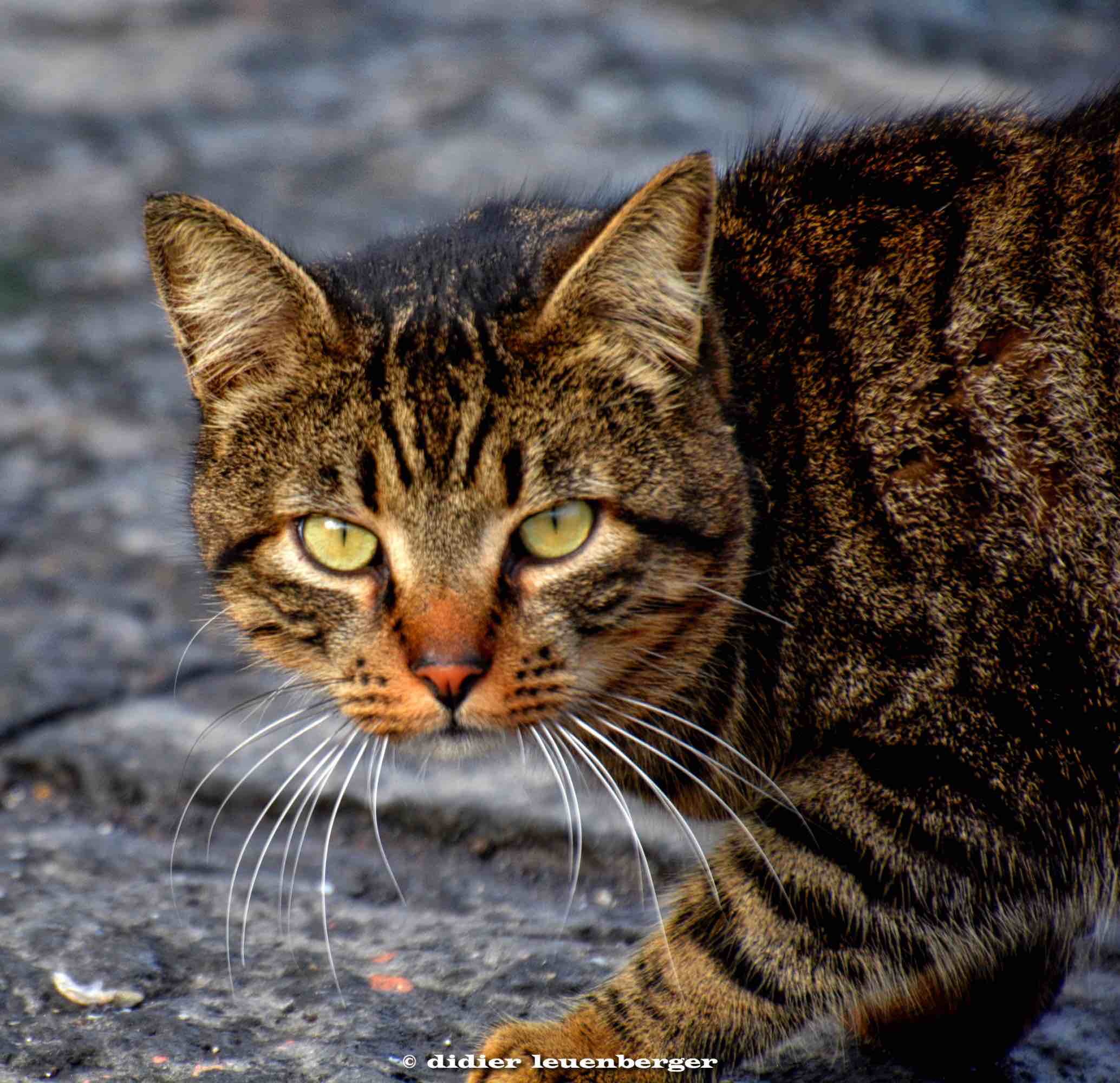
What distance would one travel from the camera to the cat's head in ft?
8.14

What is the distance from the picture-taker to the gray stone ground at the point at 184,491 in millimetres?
2926

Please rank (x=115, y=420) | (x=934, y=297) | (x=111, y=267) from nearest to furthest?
(x=934, y=297) < (x=115, y=420) < (x=111, y=267)

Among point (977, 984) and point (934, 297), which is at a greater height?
point (934, 297)

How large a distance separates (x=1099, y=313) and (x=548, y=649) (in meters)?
1.06

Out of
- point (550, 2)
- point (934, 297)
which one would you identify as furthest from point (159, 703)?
point (550, 2)

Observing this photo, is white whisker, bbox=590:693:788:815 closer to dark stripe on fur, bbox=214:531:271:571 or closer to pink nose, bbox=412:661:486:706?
pink nose, bbox=412:661:486:706

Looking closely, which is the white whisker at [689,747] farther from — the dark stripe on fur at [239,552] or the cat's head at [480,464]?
the dark stripe on fur at [239,552]

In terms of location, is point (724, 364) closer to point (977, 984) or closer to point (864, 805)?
point (864, 805)

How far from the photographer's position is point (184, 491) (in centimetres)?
308

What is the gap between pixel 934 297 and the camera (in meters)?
2.59

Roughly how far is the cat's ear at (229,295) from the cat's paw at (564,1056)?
4.06ft

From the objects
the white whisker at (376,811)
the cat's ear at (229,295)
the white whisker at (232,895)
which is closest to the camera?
the cat's ear at (229,295)

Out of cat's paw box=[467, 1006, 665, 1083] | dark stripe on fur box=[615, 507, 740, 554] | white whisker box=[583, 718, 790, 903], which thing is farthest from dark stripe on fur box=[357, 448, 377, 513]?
cat's paw box=[467, 1006, 665, 1083]

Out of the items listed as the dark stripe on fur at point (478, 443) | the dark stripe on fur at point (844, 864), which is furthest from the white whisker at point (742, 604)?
the dark stripe on fur at point (478, 443)
